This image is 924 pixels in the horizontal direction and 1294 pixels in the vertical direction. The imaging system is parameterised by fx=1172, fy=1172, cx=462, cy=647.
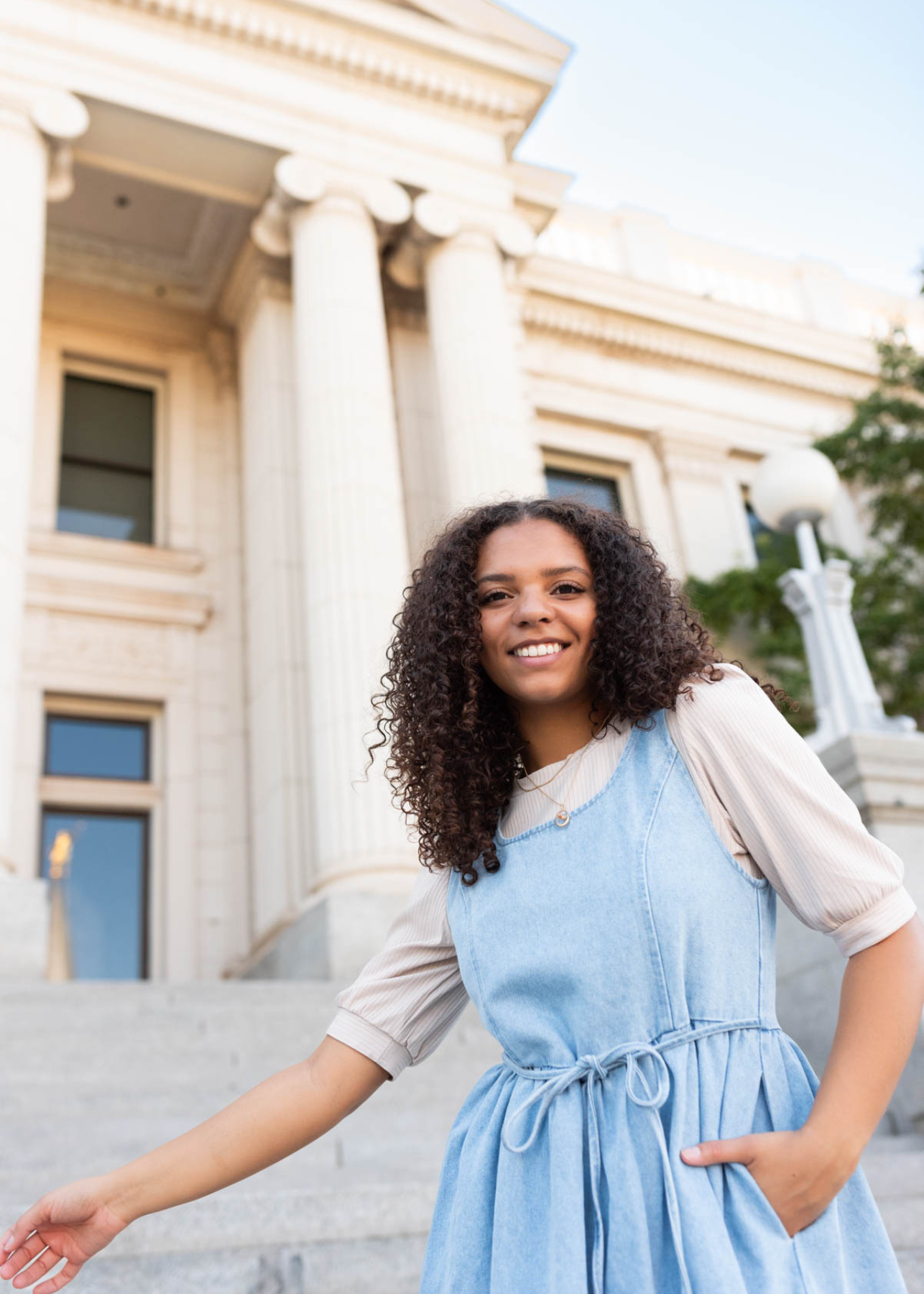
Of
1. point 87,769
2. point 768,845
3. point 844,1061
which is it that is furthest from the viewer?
point 87,769

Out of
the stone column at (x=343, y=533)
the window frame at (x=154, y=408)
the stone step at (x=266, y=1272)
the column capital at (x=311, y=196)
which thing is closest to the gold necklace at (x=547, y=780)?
the stone step at (x=266, y=1272)

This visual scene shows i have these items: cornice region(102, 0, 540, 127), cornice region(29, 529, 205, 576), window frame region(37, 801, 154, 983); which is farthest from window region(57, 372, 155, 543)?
cornice region(102, 0, 540, 127)

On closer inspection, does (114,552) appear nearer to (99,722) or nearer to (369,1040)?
(99,722)

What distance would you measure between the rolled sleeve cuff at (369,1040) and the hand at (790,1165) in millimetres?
564

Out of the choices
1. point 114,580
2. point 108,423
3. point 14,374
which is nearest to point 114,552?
point 114,580

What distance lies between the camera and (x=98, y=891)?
36.3 feet

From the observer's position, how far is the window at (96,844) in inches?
428

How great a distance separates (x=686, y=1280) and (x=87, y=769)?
35.7 feet

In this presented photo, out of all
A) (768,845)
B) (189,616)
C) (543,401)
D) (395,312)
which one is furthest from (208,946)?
(768,845)

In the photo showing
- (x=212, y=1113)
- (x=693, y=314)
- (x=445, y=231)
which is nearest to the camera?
(x=212, y=1113)

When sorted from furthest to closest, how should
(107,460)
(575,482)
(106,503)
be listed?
(575,482) < (107,460) < (106,503)

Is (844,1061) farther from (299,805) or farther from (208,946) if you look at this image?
(208,946)

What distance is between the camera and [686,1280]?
131cm

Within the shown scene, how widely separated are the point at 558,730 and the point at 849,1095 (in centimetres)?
68
